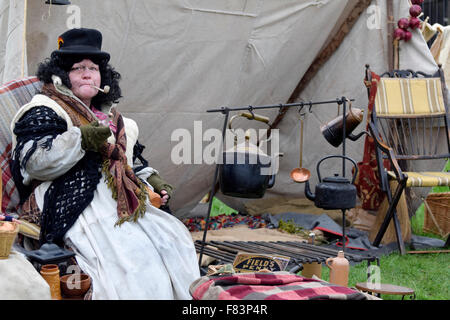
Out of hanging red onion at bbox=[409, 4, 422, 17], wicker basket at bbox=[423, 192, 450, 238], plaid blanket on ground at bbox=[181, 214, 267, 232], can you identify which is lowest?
plaid blanket on ground at bbox=[181, 214, 267, 232]

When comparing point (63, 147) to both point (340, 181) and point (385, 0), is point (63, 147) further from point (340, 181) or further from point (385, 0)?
point (385, 0)

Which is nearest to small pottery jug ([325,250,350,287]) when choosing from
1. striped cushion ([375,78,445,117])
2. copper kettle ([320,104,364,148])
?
copper kettle ([320,104,364,148])

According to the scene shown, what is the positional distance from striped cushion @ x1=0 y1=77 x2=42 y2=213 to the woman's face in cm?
22

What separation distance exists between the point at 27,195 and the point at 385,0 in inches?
149

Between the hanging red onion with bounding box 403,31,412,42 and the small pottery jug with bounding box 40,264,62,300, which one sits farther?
the hanging red onion with bounding box 403,31,412,42

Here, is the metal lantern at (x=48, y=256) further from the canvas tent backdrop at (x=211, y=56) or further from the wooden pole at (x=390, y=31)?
the wooden pole at (x=390, y=31)

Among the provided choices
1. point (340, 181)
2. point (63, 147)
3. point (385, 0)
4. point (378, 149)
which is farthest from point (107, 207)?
point (385, 0)

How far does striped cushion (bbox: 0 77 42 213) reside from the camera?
2658 millimetres

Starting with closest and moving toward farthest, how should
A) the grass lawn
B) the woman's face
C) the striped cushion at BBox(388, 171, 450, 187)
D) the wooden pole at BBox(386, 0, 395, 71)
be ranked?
1. the woman's face
2. the grass lawn
3. the striped cushion at BBox(388, 171, 450, 187)
4. the wooden pole at BBox(386, 0, 395, 71)

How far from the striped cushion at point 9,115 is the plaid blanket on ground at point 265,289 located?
1.13 m

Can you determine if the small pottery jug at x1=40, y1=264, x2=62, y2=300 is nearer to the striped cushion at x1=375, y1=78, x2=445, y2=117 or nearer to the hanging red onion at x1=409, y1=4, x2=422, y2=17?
the striped cushion at x1=375, y1=78, x2=445, y2=117

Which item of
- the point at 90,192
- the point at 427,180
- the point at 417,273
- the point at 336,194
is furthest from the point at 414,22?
the point at 90,192

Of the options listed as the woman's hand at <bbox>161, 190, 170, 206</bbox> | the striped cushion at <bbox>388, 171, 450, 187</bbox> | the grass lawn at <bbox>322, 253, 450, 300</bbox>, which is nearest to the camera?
the woman's hand at <bbox>161, 190, 170, 206</bbox>

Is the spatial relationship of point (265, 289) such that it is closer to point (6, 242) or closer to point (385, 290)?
point (6, 242)
